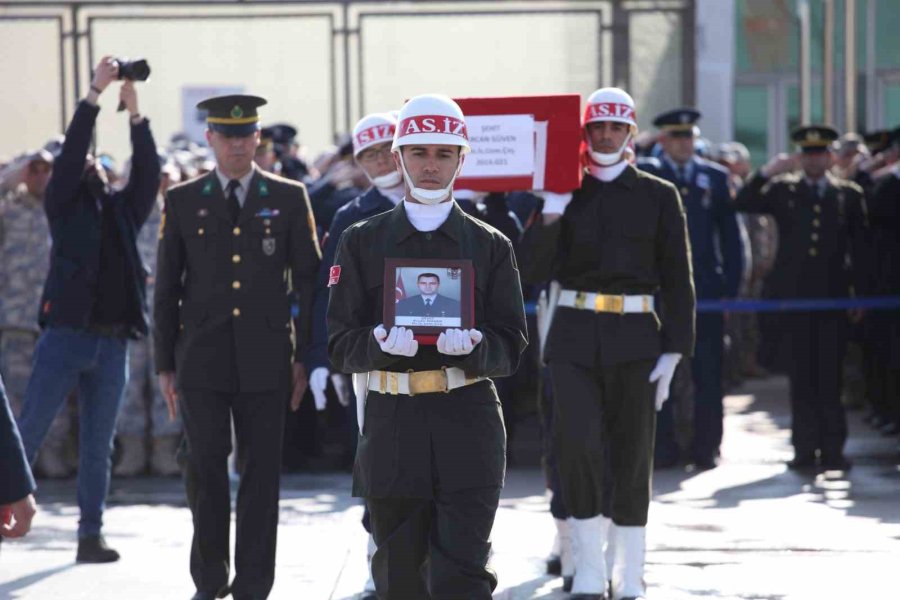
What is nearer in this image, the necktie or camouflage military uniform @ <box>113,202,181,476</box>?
the necktie

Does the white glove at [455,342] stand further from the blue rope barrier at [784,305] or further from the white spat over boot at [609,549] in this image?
the blue rope barrier at [784,305]

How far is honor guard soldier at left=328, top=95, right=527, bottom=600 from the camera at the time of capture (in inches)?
218

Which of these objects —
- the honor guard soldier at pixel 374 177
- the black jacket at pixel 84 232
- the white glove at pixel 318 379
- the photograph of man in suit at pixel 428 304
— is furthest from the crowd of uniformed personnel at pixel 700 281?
the photograph of man in suit at pixel 428 304

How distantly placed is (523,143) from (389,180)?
26.4 inches

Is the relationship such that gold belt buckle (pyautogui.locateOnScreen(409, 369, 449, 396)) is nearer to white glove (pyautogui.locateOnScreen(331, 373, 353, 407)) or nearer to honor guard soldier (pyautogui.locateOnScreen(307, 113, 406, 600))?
honor guard soldier (pyautogui.locateOnScreen(307, 113, 406, 600))

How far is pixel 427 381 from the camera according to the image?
219 inches

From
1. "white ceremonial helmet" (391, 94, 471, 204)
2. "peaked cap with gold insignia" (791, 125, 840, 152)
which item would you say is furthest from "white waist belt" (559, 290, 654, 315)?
"peaked cap with gold insignia" (791, 125, 840, 152)

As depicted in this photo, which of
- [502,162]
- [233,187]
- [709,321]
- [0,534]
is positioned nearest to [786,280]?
[709,321]

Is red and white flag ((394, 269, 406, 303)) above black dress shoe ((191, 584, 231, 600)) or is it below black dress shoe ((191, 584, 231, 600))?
above

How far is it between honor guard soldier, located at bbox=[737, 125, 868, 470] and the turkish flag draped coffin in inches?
164

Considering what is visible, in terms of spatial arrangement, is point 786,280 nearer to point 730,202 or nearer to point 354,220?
point 730,202

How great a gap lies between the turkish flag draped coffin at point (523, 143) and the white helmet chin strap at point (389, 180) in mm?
288

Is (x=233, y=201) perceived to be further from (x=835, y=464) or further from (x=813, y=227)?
(x=835, y=464)

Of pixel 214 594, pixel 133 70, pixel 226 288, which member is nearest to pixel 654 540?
pixel 214 594
